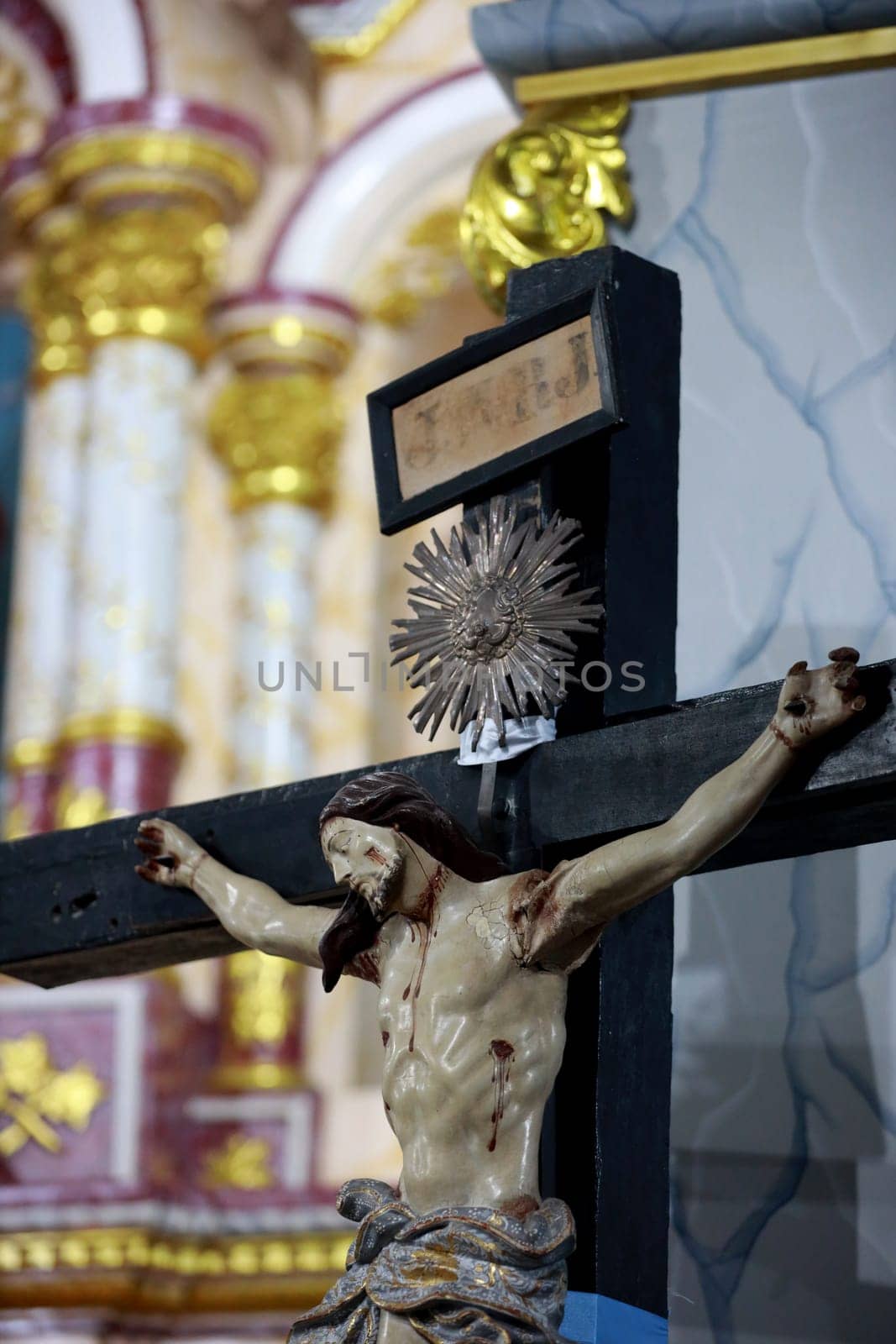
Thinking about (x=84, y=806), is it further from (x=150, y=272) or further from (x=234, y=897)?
(x=234, y=897)

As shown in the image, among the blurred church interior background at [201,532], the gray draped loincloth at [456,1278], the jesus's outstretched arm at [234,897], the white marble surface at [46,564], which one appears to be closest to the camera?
the gray draped loincloth at [456,1278]

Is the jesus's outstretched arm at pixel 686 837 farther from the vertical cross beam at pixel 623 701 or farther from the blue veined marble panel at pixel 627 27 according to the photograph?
the blue veined marble panel at pixel 627 27

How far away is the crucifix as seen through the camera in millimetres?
1618

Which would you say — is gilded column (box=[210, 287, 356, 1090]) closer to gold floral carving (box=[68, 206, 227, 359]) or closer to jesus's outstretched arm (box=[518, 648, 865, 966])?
gold floral carving (box=[68, 206, 227, 359])

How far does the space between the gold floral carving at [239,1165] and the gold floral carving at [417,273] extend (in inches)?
69.8

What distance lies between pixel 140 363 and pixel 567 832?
348cm

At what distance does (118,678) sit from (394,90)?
4.77 feet

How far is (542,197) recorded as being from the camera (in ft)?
7.72

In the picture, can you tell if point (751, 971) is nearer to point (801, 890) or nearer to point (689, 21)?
point (801, 890)

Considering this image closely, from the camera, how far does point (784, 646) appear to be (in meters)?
2.21

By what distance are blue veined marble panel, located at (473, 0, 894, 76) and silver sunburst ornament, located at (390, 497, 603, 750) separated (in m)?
0.70

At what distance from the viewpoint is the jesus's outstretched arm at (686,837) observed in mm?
1565

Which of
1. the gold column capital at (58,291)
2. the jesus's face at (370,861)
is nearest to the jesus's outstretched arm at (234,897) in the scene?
the jesus's face at (370,861)

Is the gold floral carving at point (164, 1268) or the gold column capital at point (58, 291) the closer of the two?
the gold floral carving at point (164, 1268)
